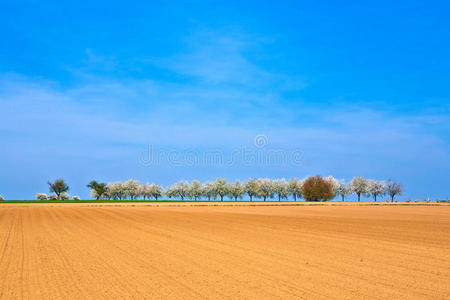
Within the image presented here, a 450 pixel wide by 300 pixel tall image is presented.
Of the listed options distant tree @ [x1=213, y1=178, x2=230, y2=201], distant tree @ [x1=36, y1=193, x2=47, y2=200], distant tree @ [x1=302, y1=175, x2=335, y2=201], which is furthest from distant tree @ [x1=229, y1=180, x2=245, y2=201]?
distant tree @ [x1=36, y1=193, x2=47, y2=200]

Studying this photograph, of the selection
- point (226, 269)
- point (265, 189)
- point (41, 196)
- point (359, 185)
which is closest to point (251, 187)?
point (265, 189)

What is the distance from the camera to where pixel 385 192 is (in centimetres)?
18375

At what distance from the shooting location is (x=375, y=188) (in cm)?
18475

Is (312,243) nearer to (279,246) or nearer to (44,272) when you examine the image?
(279,246)

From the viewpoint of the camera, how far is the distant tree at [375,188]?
601 feet

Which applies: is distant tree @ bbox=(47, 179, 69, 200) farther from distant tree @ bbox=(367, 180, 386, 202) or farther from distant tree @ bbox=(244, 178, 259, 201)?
distant tree @ bbox=(367, 180, 386, 202)

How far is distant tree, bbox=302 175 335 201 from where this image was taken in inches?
5497

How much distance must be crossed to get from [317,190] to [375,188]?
5905 centimetres

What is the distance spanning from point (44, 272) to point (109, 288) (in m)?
3.13

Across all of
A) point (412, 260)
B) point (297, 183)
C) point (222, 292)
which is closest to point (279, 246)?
point (412, 260)

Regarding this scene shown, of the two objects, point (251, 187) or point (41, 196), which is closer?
point (41, 196)

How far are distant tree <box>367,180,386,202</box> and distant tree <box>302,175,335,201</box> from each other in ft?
174

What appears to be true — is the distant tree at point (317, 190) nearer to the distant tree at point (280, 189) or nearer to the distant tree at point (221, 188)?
the distant tree at point (280, 189)

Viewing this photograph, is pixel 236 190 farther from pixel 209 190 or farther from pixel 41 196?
pixel 41 196
